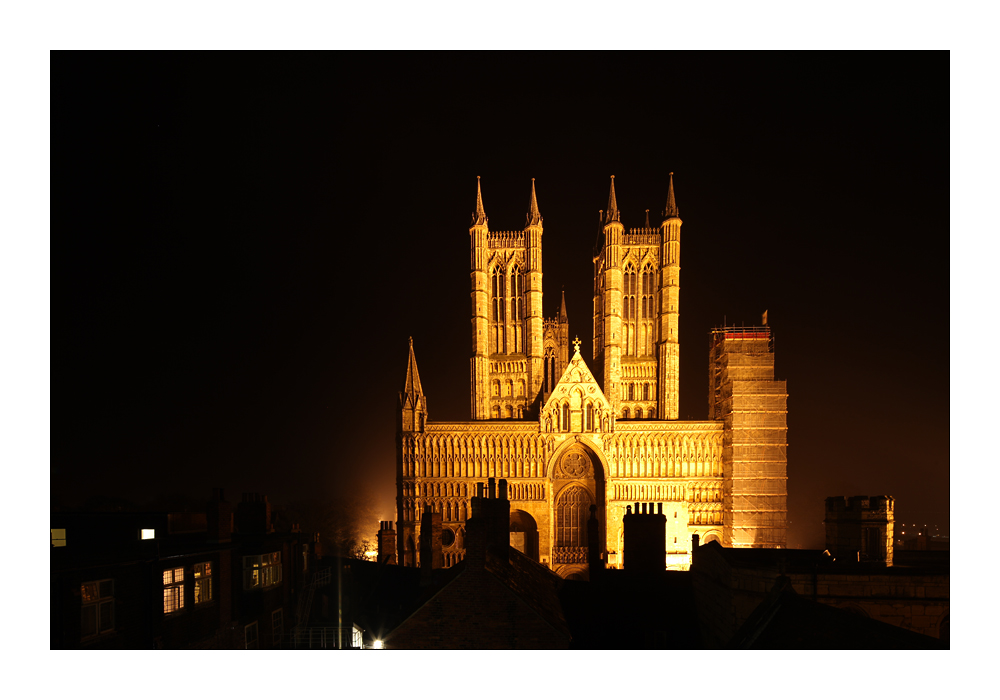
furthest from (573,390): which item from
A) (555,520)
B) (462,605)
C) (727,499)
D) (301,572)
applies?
(462,605)

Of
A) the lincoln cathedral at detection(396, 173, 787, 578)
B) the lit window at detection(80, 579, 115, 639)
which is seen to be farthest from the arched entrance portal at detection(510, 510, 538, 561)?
the lit window at detection(80, 579, 115, 639)

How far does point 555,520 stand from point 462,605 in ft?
99.5

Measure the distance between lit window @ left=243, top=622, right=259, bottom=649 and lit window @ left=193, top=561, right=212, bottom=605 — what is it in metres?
1.60

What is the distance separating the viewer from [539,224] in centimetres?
Result: 5022

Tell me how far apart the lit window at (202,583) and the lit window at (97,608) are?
6.89 feet

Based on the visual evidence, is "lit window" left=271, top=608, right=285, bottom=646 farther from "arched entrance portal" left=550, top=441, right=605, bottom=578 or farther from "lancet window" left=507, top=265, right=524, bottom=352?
"lancet window" left=507, top=265, right=524, bottom=352

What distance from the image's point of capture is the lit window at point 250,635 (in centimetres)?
1511

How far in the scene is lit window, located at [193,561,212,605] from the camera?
541 inches

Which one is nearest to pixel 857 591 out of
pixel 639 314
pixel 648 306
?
pixel 639 314

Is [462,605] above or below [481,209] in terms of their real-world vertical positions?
below

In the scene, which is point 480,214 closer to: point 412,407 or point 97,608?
point 412,407

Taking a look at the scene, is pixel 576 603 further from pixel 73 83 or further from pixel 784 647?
pixel 73 83

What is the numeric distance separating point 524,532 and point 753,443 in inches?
577

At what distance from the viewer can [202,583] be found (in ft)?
45.6
